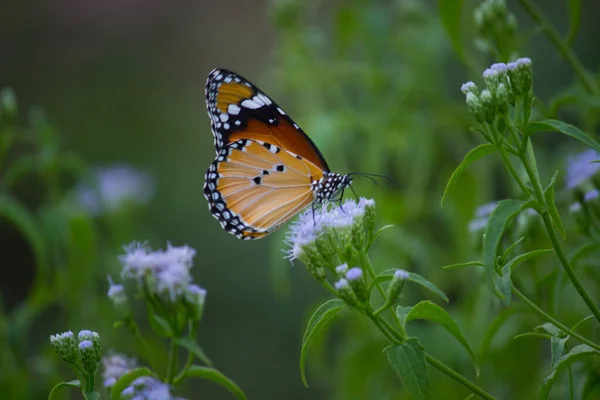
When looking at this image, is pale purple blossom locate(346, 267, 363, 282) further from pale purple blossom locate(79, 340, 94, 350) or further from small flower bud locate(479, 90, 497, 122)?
pale purple blossom locate(79, 340, 94, 350)

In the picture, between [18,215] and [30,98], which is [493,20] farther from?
[30,98]

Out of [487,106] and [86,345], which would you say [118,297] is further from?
[487,106]

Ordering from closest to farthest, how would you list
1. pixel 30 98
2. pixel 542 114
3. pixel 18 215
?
pixel 542 114
pixel 18 215
pixel 30 98

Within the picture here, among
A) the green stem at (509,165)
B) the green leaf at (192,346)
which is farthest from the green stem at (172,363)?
the green stem at (509,165)

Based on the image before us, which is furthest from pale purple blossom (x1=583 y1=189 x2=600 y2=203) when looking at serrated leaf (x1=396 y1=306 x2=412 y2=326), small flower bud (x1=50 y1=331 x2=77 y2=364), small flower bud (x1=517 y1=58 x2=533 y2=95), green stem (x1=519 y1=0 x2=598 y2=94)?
small flower bud (x1=50 y1=331 x2=77 y2=364)

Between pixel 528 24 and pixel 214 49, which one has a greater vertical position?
pixel 214 49

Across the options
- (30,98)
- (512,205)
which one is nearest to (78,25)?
(30,98)
